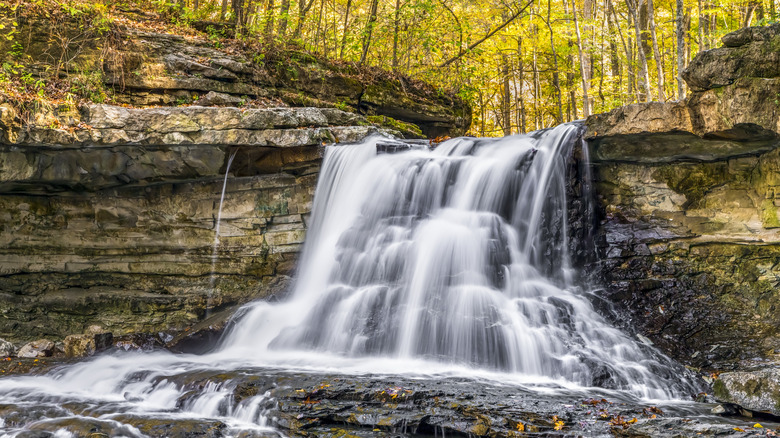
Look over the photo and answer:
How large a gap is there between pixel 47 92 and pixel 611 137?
29.0ft

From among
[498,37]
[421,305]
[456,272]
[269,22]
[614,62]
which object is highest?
[614,62]

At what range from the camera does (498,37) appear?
677 inches

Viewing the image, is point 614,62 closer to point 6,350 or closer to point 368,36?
point 368,36

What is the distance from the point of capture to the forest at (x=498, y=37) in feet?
42.6

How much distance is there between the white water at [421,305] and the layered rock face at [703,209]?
2.47 ft

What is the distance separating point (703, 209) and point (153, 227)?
30.1 ft

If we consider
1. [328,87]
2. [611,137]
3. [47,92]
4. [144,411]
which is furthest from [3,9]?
[611,137]

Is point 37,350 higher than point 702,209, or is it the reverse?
point 702,209

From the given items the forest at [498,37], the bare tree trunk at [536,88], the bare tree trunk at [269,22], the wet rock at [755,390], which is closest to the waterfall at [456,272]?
the wet rock at [755,390]

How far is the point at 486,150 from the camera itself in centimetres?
946

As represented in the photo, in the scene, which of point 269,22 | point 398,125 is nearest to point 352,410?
point 398,125

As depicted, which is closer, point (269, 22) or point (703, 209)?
point (703, 209)

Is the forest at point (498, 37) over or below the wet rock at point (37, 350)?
over

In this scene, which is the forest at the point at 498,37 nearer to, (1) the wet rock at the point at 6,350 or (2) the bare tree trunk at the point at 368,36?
(2) the bare tree trunk at the point at 368,36
